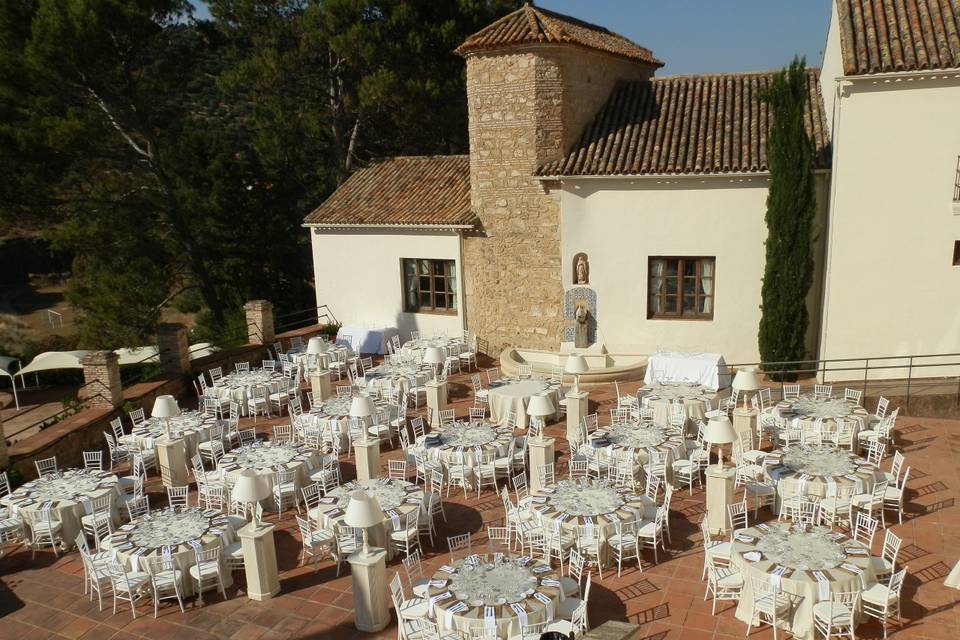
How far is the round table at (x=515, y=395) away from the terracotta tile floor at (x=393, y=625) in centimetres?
387

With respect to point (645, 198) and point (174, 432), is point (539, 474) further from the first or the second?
point (645, 198)

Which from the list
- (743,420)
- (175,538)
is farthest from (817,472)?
(175,538)

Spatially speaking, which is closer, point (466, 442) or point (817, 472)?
point (817, 472)

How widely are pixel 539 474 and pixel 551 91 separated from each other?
1095 cm

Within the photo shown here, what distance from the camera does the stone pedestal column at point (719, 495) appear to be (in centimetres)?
1027

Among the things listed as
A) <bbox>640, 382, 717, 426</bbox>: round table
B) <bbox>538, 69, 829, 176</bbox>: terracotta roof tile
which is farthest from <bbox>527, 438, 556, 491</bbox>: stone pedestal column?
<bbox>538, 69, 829, 176</bbox>: terracotta roof tile

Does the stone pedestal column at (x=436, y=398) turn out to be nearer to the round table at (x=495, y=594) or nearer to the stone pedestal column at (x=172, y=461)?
the stone pedestal column at (x=172, y=461)

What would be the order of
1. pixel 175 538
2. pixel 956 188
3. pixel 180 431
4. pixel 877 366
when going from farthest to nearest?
pixel 877 366 < pixel 956 188 < pixel 180 431 < pixel 175 538

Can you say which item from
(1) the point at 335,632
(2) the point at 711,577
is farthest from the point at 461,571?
(2) the point at 711,577

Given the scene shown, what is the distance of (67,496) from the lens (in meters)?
11.4

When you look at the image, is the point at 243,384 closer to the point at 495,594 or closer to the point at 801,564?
the point at 495,594

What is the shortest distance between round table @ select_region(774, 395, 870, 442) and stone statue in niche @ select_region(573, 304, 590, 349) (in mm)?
6130

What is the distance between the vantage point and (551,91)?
1891 centimetres

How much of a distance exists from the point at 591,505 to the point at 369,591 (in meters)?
3.19
